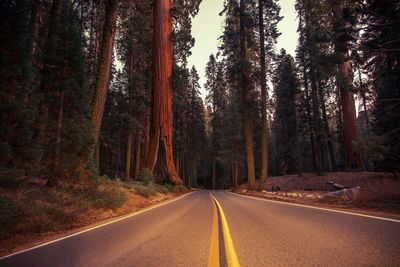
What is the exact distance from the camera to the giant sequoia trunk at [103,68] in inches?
432

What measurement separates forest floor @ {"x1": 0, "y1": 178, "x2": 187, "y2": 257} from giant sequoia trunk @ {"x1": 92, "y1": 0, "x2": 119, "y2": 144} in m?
3.21

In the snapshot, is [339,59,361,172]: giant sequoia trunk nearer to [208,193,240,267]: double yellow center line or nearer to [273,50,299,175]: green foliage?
[273,50,299,175]: green foliage

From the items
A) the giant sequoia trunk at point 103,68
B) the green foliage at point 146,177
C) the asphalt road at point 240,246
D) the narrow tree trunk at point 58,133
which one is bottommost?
the asphalt road at point 240,246

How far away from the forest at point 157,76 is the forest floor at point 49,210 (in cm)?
73

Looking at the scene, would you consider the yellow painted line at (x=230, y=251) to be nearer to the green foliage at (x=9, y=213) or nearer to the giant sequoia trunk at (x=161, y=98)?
the green foliage at (x=9, y=213)

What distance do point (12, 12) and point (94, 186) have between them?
7.23 meters

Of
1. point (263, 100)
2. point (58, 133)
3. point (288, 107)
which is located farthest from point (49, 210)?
point (288, 107)

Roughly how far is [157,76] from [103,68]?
24.5 feet

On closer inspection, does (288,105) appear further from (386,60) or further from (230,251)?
(230,251)

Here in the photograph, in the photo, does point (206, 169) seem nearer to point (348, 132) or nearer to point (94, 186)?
point (348, 132)

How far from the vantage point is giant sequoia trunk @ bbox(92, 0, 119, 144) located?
11.0m

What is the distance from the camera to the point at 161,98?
728 inches

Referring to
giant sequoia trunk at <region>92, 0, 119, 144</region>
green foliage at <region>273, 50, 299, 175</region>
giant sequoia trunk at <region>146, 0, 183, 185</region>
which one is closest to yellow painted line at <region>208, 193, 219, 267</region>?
giant sequoia trunk at <region>92, 0, 119, 144</region>

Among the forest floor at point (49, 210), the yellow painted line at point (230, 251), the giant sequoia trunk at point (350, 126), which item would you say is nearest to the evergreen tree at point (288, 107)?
the giant sequoia trunk at point (350, 126)
